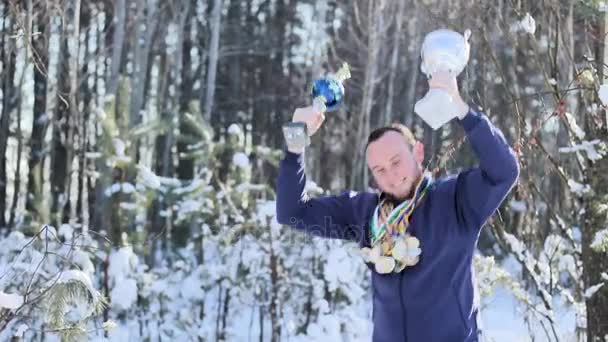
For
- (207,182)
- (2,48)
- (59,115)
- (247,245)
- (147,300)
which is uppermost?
(2,48)

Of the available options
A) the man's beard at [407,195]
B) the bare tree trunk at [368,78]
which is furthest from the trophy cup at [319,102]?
the bare tree trunk at [368,78]

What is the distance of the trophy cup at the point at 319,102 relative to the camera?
2504 mm

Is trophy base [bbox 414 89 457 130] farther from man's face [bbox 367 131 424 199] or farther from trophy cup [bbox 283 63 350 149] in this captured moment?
trophy cup [bbox 283 63 350 149]

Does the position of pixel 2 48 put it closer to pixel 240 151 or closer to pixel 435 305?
pixel 240 151

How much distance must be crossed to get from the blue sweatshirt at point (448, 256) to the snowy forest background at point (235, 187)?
1.32 m

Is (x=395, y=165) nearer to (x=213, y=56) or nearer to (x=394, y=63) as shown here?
(x=213, y=56)

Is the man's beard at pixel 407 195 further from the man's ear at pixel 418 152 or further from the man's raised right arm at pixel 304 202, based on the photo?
the man's raised right arm at pixel 304 202

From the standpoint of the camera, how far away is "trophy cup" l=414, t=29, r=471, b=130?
2.15 m

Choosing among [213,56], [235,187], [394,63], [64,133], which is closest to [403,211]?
[235,187]

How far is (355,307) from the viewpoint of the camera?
6.99 metres

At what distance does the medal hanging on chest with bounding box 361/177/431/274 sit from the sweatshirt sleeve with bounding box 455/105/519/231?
162 millimetres

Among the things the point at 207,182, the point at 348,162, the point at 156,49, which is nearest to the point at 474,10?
the point at 207,182

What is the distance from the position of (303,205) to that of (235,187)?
4.52 m

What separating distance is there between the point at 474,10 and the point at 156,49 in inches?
439
